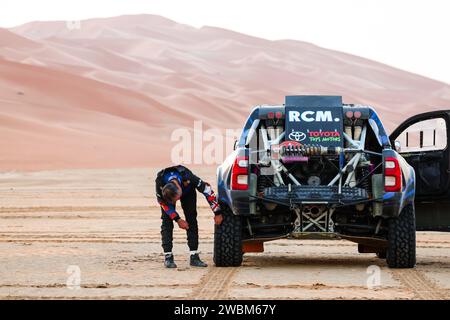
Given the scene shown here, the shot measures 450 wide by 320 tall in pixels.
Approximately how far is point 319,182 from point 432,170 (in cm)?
176

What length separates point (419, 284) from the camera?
1273 cm

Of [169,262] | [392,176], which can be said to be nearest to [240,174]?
[169,262]

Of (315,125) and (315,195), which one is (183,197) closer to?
(315,195)

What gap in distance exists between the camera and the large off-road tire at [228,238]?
1441cm

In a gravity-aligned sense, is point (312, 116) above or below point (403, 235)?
above

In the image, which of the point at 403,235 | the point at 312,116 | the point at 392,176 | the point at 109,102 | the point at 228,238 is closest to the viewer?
the point at 392,176

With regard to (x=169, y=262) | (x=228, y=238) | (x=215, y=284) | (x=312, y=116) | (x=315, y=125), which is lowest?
(x=215, y=284)

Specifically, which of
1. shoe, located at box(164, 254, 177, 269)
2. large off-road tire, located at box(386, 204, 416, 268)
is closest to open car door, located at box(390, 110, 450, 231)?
large off-road tire, located at box(386, 204, 416, 268)

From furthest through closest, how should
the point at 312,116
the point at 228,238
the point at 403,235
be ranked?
the point at 312,116 → the point at 228,238 → the point at 403,235

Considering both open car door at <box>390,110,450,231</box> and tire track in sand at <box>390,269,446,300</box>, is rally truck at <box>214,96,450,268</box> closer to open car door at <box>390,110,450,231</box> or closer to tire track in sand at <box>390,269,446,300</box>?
open car door at <box>390,110,450,231</box>

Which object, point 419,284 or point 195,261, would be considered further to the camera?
point 195,261

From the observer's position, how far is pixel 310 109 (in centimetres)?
1497
